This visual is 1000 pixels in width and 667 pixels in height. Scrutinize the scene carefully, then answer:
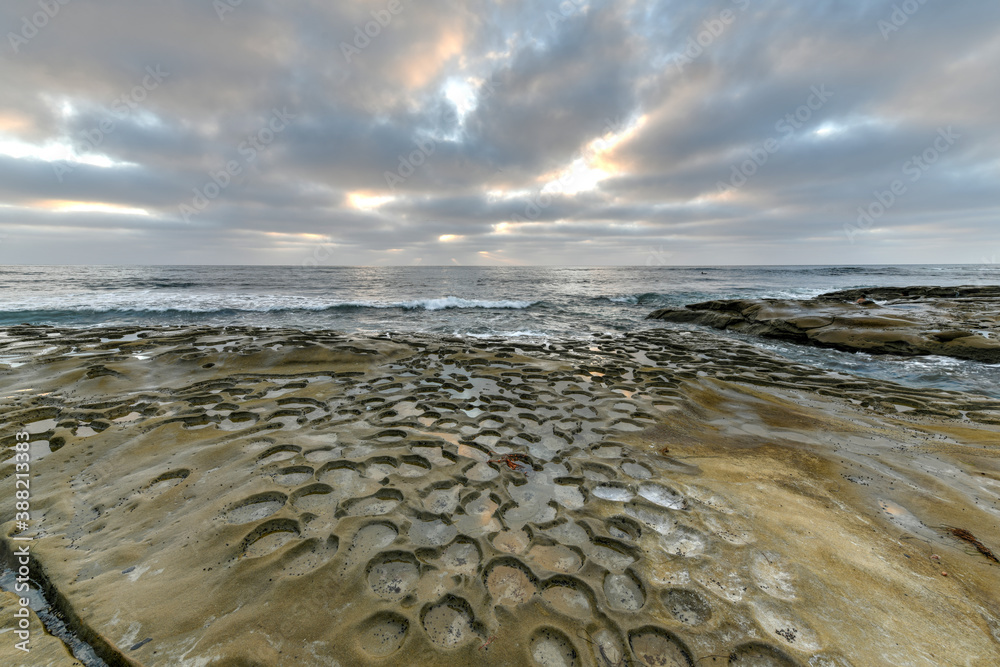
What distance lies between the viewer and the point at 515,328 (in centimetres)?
1494

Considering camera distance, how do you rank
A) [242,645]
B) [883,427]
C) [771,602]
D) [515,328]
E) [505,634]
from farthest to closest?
[515,328] < [883,427] < [771,602] < [505,634] < [242,645]

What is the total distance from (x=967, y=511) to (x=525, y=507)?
436cm

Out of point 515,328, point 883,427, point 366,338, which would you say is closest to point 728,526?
point 883,427

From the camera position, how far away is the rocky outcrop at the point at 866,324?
965 centimetres

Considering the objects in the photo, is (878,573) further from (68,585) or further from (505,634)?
(68,585)

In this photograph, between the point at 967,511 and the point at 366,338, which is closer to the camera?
the point at 967,511

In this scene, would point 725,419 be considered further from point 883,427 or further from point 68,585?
point 68,585

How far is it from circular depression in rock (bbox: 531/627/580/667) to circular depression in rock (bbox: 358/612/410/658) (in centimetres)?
86

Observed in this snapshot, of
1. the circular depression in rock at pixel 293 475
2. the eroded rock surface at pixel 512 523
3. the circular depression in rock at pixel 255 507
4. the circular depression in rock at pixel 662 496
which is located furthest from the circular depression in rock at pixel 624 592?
the circular depression in rock at pixel 293 475

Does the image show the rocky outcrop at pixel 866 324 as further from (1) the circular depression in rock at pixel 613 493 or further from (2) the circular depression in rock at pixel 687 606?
(2) the circular depression in rock at pixel 687 606

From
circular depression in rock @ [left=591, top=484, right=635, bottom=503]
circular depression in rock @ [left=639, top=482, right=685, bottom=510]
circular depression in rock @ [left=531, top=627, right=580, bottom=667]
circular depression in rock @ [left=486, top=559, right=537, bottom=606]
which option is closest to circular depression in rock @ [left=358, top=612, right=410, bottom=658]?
circular depression in rock @ [left=486, top=559, right=537, bottom=606]

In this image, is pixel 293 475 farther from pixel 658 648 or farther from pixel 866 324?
pixel 866 324

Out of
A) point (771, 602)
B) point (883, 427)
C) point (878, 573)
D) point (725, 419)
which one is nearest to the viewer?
point (771, 602)

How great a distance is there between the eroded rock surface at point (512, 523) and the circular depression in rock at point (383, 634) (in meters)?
0.01
